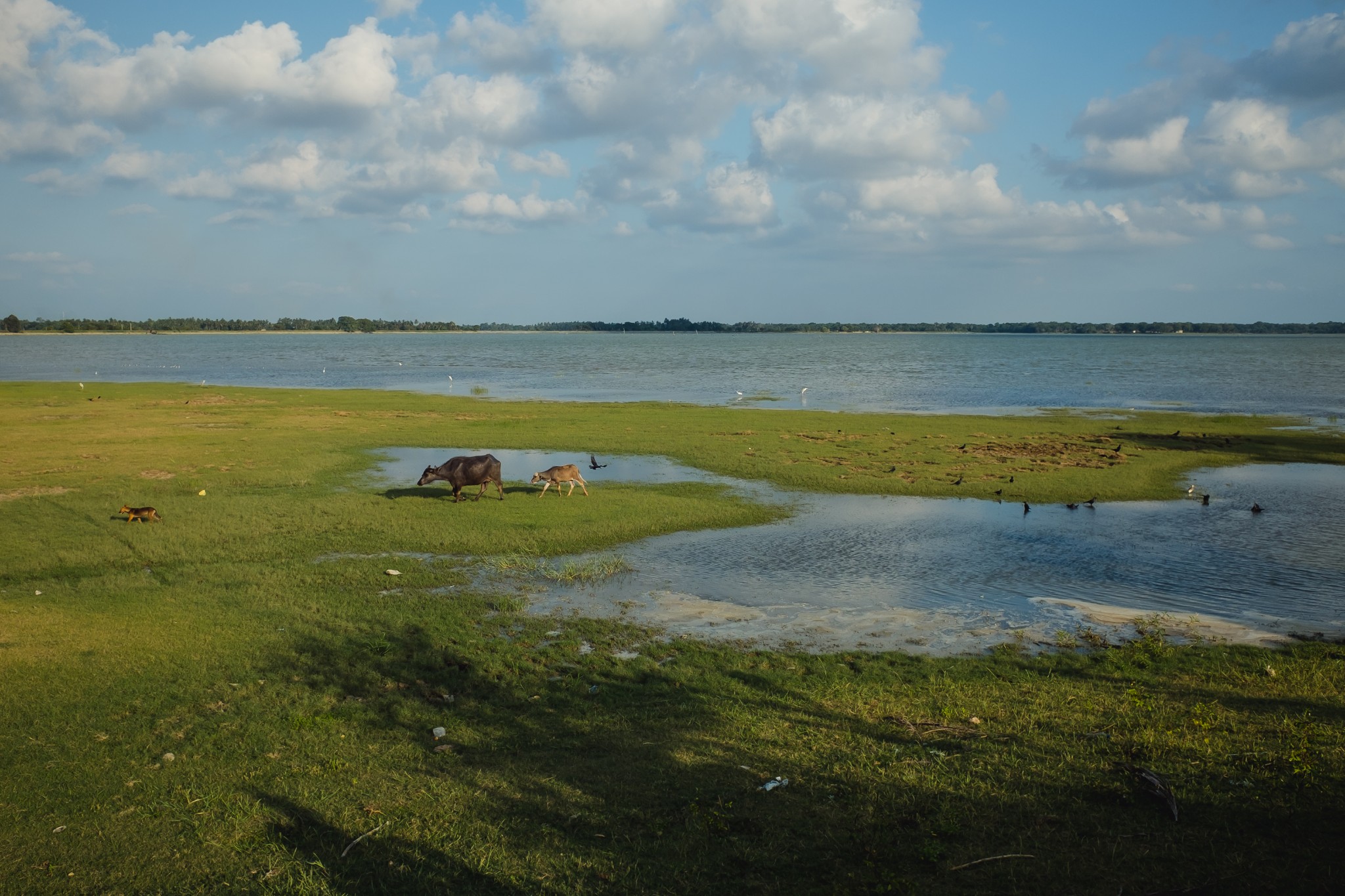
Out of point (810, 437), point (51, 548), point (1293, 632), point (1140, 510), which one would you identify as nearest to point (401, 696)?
point (51, 548)

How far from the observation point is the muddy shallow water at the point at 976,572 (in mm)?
13328

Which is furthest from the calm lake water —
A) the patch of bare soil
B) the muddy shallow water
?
the patch of bare soil

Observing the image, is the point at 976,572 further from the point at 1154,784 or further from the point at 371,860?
the point at 371,860

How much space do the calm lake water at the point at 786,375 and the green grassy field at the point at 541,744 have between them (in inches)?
1556

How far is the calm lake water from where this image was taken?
57062mm

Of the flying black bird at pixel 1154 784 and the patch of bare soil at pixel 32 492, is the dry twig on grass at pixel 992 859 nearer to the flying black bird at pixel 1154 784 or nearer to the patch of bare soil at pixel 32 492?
the flying black bird at pixel 1154 784

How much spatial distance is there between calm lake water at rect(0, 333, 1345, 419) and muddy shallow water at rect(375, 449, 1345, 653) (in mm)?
29089

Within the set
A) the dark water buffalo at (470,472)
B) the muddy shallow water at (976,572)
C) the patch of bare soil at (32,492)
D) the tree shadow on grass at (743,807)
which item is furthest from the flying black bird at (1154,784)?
the patch of bare soil at (32,492)

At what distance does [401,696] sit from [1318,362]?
425ft

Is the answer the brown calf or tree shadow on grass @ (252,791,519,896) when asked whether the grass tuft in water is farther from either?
tree shadow on grass @ (252,791,519,896)

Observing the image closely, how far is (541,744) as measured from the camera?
8.65m

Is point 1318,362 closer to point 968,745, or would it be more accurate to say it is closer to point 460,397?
point 460,397

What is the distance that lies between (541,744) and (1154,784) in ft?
18.1

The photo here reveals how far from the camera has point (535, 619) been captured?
13.1 metres
